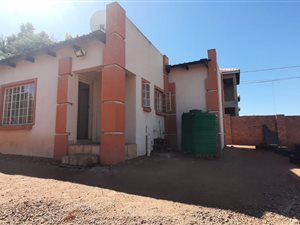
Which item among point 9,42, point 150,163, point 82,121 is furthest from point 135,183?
point 9,42

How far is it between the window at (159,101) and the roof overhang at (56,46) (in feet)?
12.5

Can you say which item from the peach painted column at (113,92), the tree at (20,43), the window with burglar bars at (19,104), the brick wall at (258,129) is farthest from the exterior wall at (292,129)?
the tree at (20,43)

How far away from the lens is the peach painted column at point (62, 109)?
703 cm

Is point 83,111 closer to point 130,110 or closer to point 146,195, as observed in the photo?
point 130,110

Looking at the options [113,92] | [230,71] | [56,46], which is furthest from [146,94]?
[230,71]

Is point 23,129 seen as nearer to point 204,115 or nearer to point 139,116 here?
point 139,116

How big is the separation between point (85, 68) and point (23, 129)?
11.3ft

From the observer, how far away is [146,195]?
13.0ft

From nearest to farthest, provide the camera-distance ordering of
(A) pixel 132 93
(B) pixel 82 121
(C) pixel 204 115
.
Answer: (A) pixel 132 93
(C) pixel 204 115
(B) pixel 82 121

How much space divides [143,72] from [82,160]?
163 inches

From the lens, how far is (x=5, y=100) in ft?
29.9

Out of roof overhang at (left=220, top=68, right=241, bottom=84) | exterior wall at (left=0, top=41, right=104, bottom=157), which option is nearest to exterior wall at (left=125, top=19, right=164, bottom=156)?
exterior wall at (left=0, top=41, right=104, bottom=157)

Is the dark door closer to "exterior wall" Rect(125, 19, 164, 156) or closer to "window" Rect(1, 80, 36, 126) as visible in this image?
"window" Rect(1, 80, 36, 126)

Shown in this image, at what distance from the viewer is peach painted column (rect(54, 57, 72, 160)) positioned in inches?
277
